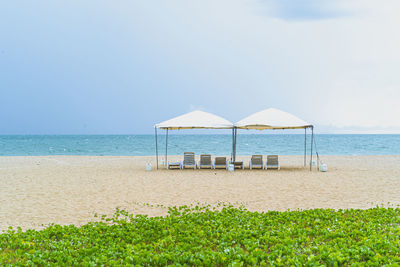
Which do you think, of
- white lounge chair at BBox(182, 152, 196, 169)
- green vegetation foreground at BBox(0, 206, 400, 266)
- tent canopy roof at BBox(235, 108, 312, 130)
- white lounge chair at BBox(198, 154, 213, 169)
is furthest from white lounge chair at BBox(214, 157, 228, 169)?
green vegetation foreground at BBox(0, 206, 400, 266)

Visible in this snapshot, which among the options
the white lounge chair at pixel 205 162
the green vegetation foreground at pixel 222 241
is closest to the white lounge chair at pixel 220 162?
the white lounge chair at pixel 205 162

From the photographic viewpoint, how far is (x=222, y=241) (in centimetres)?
451

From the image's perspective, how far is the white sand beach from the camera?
269 inches

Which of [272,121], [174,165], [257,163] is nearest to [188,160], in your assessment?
[174,165]

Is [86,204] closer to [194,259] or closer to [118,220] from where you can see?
[118,220]

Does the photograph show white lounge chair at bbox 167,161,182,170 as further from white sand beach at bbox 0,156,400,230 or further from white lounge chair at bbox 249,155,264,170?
white lounge chair at bbox 249,155,264,170

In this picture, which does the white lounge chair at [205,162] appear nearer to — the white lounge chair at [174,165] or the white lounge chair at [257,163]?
the white lounge chair at [174,165]

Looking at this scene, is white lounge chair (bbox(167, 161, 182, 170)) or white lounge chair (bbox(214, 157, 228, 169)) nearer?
white lounge chair (bbox(167, 161, 182, 170))

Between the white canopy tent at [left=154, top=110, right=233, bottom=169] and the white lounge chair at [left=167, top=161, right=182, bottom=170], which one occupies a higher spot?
the white canopy tent at [left=154, top=110, right=233, bottom=169]

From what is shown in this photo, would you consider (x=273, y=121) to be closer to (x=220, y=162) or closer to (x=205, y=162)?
(x=220, y=162)

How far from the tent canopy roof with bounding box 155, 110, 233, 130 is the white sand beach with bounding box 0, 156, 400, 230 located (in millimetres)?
1790

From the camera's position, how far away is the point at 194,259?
3.78 m

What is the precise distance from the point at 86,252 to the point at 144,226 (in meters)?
1.36

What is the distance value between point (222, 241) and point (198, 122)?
8.86m
